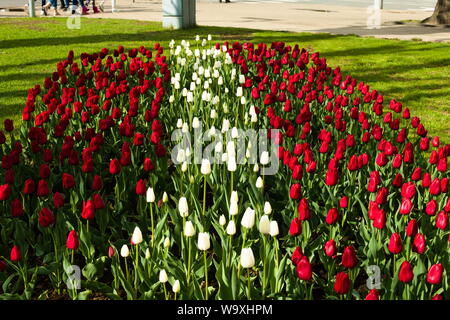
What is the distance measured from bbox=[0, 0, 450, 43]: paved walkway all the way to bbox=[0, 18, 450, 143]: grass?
1.52m

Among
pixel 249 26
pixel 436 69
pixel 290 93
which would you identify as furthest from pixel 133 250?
pixel 249 26

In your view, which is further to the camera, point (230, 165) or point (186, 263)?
point (230, 165)

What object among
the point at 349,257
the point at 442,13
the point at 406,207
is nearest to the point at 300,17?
the point at 442,13

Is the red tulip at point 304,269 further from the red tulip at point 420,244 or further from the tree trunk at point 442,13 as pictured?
the tree trunk at point 442,13

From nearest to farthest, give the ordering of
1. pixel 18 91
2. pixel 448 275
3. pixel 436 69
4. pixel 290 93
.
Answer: pixel 448 275 → pixel 290 93 → pixel 18 91 → pixel 436 69

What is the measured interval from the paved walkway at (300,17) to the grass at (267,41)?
4.98 ft

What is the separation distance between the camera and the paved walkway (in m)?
15.3

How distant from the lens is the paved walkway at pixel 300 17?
50.1 ft

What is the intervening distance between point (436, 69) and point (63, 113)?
7245 mm

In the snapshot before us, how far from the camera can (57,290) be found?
3.01 meters

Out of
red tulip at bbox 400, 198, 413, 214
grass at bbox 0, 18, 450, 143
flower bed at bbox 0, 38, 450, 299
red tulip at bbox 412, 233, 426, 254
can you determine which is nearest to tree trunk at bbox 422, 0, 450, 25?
grass at bbox 0, 18, 450, 143
